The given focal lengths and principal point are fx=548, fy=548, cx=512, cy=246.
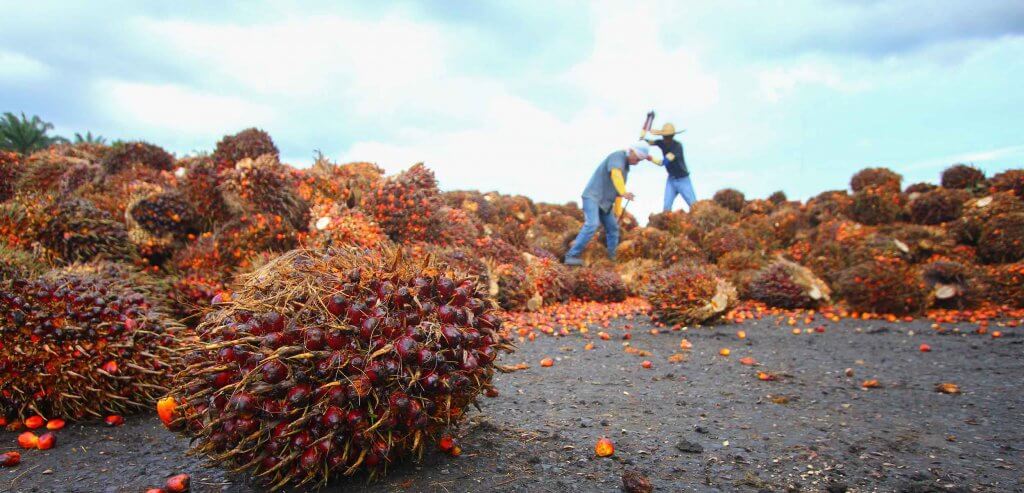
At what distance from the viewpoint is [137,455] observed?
2.81 meters

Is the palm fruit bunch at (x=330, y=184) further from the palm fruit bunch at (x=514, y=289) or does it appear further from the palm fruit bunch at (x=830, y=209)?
the palm fruit bunch at (x=830, y=209)

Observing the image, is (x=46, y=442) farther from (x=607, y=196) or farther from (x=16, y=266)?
(x=607, y=196)

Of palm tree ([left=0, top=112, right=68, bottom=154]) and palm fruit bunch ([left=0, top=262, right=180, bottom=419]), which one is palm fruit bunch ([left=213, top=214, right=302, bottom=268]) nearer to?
palm fruit bunch ([left=0, top=262, right=180, bottom=419])

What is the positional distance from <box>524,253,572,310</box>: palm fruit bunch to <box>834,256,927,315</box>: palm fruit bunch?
13.3 ft

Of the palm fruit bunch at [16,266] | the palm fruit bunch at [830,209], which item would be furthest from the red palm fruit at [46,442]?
the palm fruit bunch at [830,209]

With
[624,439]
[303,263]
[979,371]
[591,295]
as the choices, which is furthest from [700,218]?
[303,263]

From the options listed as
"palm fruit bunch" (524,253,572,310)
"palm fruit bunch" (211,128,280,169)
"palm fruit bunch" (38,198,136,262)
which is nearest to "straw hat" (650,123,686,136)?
"palm fruit bunch" (524,253,572,310)

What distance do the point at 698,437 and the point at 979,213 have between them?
9830mm

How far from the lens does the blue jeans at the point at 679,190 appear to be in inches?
600

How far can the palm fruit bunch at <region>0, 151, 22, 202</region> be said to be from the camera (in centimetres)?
656

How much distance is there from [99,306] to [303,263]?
5.79 feet

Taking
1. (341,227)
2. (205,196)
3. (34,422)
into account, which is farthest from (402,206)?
(34,422)

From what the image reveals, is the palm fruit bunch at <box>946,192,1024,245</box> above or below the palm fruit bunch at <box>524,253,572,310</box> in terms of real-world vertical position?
above

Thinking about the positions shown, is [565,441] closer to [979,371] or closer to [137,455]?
[137,455]
